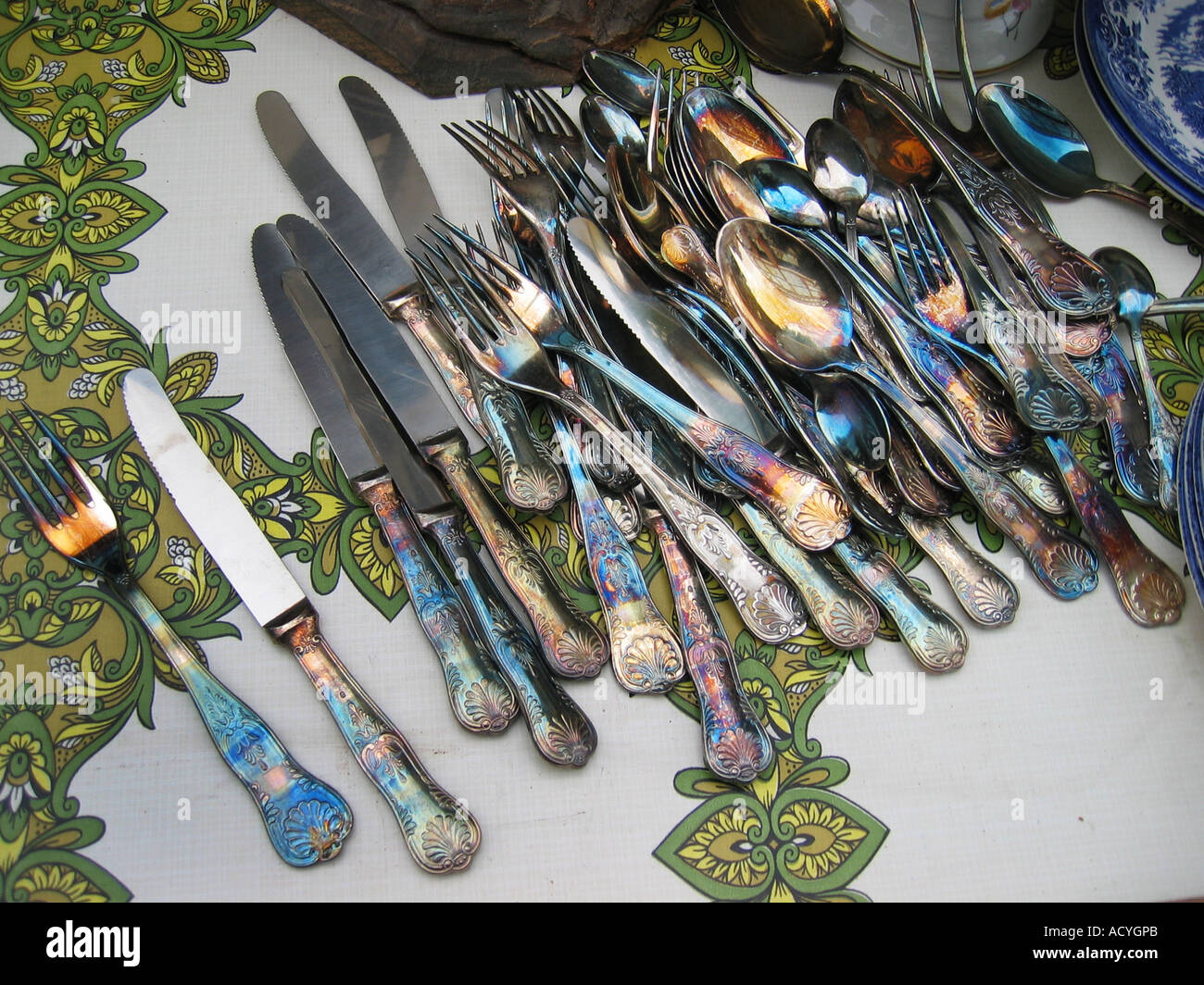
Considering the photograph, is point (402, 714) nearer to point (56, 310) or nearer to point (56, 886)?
point (56, 886)

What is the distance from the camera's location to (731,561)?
0.62 metres

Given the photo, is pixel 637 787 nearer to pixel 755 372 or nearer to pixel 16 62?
pixel 755 372

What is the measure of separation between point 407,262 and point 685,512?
291 mm

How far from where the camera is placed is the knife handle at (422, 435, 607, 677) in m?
0.59

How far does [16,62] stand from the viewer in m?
0.78

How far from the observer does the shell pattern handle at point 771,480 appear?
2.04 feet

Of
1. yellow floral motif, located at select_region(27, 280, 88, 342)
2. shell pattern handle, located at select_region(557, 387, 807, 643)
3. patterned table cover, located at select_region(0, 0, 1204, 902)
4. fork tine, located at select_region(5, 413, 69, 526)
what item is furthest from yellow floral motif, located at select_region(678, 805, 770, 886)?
yellow floral motif, located at select_region(27, 280, 88, 342)

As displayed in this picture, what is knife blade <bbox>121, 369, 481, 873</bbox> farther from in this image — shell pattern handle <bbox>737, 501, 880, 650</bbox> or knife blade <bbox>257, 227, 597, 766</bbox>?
shell pattern handle <bbox>737, 501, 880, 650</bbox>

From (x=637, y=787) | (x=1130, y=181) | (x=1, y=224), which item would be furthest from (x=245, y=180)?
(x=1130, y=181)

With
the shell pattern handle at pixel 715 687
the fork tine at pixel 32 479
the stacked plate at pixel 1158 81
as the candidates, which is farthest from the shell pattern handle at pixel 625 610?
the stacked plate at pixel 1158 81

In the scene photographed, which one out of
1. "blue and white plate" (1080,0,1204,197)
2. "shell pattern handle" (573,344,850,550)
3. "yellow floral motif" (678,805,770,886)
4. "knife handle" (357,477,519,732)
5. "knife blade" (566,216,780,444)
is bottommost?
"yellow floral motif" (678,805,770,886)

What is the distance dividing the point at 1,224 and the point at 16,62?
167 mm

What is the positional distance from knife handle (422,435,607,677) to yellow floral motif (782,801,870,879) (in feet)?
0.50

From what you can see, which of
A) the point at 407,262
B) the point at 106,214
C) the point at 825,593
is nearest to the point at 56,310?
the point at 106,214
